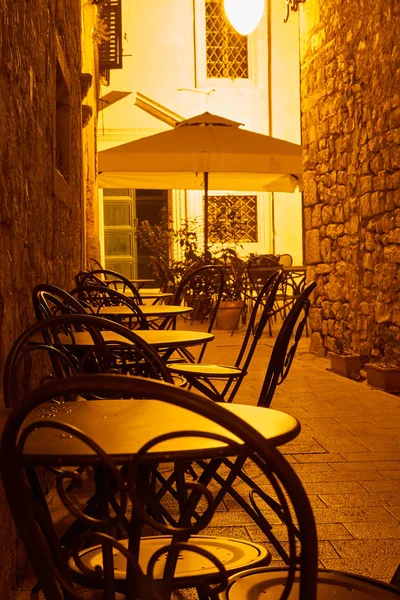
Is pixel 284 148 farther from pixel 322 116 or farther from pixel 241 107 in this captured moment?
pixel 241 107

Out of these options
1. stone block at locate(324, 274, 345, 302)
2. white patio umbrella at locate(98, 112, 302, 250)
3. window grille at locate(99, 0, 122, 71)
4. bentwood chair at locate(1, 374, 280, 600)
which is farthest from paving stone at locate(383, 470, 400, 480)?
window grille at locate(99, 0, 122, 71)

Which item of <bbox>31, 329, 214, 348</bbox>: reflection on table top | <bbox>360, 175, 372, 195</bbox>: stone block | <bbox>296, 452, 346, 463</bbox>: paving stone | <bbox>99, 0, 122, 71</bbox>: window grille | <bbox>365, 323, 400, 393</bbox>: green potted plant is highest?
<bbox>99, 0, 122, 71</bbox>: window grille

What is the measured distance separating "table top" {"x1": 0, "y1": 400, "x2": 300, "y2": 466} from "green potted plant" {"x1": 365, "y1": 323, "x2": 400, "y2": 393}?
14.0 feet

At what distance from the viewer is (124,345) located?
297 centimetres

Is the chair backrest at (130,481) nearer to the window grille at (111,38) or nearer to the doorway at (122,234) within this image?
the window grille at (111,38)

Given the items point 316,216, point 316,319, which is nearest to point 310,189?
point 316,216

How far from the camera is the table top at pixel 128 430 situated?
145cm

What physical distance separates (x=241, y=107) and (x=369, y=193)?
1008 cm

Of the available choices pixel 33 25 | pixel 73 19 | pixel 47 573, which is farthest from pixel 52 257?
pixel 47 573

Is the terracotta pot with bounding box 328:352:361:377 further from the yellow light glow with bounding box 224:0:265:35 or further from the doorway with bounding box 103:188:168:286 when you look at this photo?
the doorway with bounding box 103:188:168:286

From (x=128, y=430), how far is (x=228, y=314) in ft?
29.1

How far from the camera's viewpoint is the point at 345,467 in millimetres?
4039

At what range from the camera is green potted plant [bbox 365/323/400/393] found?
611 centimetres

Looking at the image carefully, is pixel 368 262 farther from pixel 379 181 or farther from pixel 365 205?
pixel 379 181
